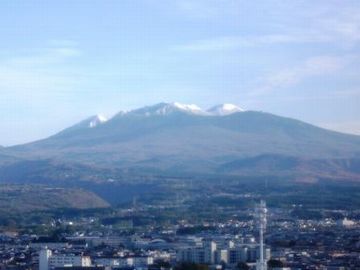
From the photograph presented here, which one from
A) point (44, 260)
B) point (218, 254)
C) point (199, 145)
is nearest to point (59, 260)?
point (44, 260)

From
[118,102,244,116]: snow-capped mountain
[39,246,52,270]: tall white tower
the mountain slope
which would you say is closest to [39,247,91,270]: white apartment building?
[39,246,52,270]: tall white tower

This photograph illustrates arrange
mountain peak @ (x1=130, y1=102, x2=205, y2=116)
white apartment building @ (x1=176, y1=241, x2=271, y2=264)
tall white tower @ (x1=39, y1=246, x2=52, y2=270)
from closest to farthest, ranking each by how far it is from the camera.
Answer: tall white tower @ (x1=39, y1=246, x2=52, y2=270) → white apartment building @ (x1=176, y1=241, x2=271, y2=264) → mountain peak @ (x1=130, y1=102, x2=205, y2=116)

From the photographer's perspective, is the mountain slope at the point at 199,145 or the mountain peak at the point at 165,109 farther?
the mountain peak at the point at 165,109

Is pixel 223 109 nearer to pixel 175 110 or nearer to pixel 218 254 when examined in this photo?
pixel 175 110

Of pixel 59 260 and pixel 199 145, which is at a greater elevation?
pixel 199 145

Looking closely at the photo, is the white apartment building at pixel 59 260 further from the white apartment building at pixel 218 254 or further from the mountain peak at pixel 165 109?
the mountain peak at pixel 165 109

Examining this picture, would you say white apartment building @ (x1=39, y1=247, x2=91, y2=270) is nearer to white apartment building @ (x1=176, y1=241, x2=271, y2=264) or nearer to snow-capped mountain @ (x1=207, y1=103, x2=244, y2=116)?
white apartment building @ (x1=176, y1=241, x2=271, y2=264)

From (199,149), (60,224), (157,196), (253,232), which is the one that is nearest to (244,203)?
(157,196)

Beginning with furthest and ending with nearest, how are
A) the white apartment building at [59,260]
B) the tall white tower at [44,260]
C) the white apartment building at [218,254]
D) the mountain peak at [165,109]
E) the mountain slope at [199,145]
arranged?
the mountain peak at [165,109]
the mountain slope at [199,145]
the white apartment building at [218,254]
the white apartment building at [59,260]
the tall white tower at [44,260]

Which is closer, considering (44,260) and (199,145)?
(44,260)

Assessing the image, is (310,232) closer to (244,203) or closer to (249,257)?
(249,257)

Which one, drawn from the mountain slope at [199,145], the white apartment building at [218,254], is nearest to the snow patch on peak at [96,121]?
the mountain slope at [199,145]
